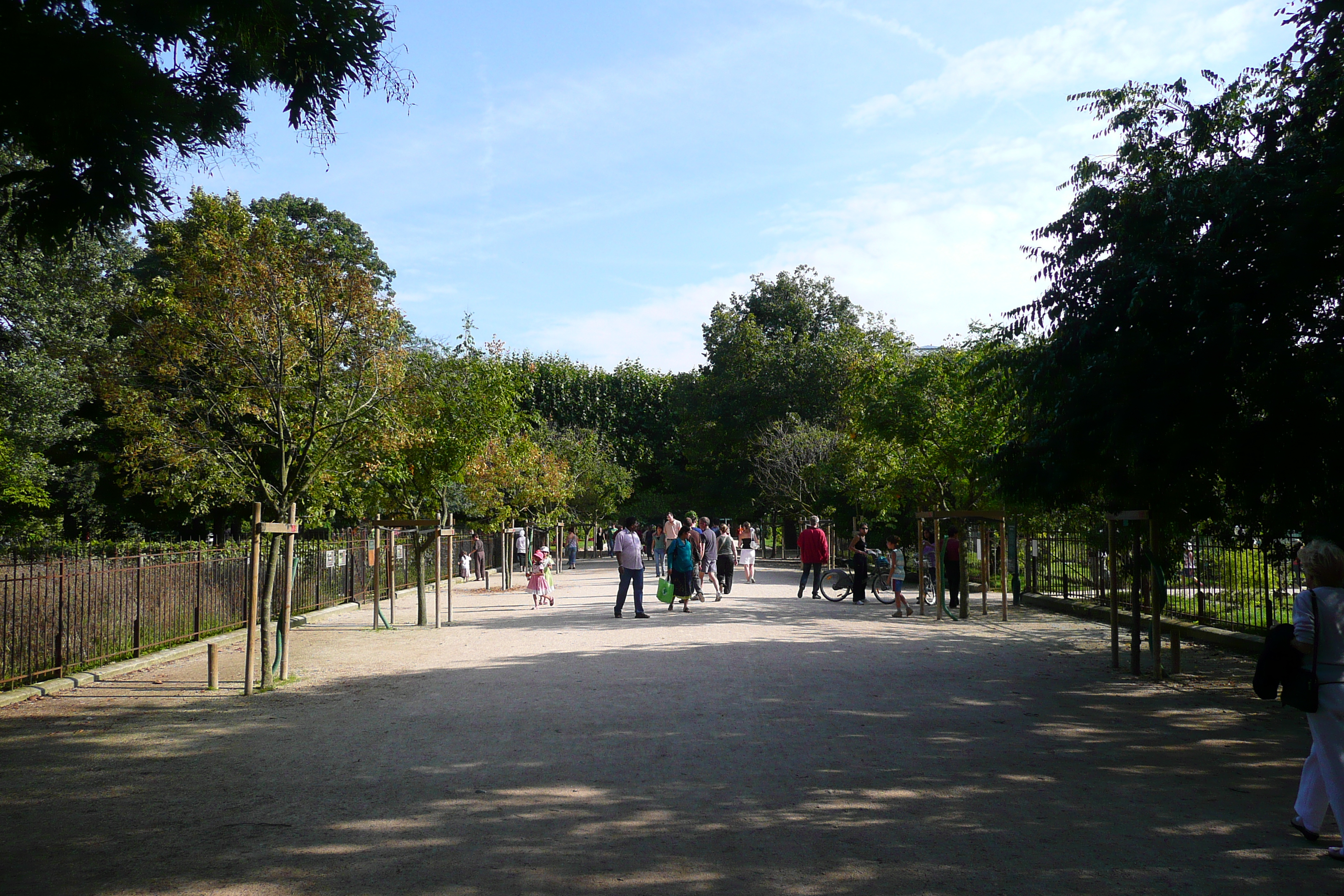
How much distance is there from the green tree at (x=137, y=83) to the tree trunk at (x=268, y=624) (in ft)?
15.2

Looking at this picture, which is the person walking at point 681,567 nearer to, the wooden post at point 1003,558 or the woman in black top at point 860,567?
the woman in black top at point 860,567

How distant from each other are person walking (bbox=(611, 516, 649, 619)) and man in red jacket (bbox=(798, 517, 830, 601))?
19.4ft

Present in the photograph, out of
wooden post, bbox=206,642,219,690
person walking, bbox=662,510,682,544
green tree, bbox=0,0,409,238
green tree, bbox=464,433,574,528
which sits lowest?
wooden post, bbox=206,642,219,690

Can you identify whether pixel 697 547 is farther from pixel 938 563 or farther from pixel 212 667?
pixel 212 667

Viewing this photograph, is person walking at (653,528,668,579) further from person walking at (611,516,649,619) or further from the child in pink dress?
person walking at (611,516,649,619)

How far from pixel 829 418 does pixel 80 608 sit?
38.2 metres

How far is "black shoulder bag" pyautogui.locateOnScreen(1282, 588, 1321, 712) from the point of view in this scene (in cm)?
505

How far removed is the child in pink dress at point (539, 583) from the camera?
2116cm

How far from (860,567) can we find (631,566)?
6.02 m

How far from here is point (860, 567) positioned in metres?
21.6

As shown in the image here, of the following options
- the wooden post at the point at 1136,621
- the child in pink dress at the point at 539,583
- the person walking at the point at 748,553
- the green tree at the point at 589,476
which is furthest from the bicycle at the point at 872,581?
the green tree at the point at 589,476

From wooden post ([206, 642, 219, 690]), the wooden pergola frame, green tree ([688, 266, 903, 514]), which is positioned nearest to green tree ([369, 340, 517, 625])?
wooden post ([206, 642, 219, 690])

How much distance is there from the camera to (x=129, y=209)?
7.23 meters

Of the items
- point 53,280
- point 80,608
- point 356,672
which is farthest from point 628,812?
point 53,280
